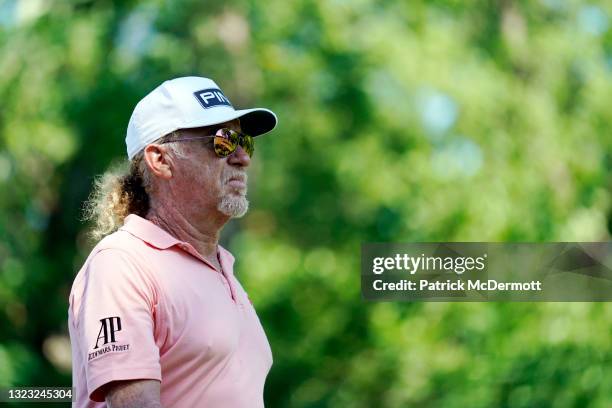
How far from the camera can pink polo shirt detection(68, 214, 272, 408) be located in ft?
4.82

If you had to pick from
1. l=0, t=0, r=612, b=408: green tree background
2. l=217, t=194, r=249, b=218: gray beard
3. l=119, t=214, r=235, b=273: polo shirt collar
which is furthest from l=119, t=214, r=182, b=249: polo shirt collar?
l=0, t=0, r=612, b=408: green tree background

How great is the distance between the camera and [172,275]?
1593 mm

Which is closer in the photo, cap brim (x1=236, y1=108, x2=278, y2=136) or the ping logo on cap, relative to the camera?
the ping logo on cap

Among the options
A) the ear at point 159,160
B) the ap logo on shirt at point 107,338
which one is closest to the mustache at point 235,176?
the ear at point 159,160

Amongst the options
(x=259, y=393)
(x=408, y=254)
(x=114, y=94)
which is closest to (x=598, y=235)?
(x=408, y=254)

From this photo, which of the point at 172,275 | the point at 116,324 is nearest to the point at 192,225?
the point at 172,275

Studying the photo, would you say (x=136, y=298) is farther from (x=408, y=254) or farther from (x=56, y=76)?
(x=56, y=76)

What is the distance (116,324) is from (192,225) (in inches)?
12.8

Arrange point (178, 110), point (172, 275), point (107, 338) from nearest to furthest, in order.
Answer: point (107, 338)
point (172, 275)
point (178, 110)

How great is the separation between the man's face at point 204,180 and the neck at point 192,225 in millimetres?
16

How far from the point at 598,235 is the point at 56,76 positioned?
13.7ft

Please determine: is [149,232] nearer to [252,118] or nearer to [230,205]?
[230,205]

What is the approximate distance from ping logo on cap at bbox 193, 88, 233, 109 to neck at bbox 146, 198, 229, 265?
186 millimetres

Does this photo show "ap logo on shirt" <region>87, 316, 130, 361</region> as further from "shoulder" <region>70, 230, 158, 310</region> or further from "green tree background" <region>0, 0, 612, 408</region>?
"green tree background" <region>0, 0, 612, 408</region>
